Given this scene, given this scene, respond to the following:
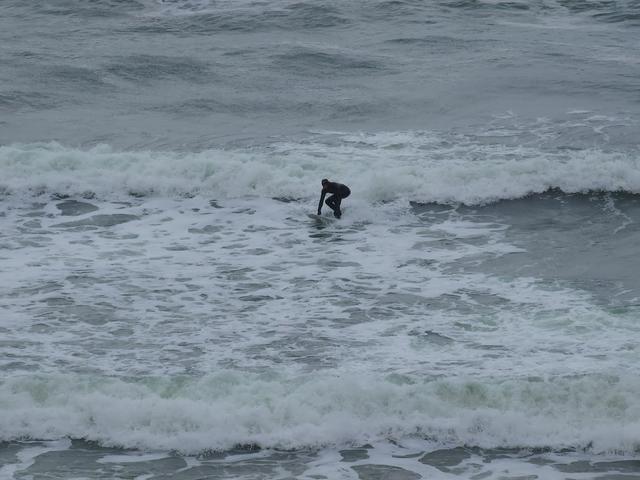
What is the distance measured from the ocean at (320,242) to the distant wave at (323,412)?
3 centimetres

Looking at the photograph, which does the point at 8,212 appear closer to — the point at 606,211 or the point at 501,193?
the point at 501,193

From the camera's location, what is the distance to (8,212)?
739 inches

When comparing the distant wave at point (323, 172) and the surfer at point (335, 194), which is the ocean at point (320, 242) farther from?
the surfer at point (335, 194)

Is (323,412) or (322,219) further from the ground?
(322,219)

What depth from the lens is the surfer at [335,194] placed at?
59.9 ft

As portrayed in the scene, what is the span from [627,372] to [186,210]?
9239 millimetres

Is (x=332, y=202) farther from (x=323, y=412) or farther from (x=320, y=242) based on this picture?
(x=323, y=412)

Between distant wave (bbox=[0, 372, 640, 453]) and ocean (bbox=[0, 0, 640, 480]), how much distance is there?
0.03m

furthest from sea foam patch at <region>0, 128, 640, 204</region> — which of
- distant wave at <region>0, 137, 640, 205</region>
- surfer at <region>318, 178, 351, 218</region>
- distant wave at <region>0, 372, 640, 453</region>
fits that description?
distant wave at <region>0, 372, 640, 453</region>

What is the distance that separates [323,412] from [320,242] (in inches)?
236

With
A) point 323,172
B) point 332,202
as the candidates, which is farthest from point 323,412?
point 323,172

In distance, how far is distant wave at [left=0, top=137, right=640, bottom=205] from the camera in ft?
64.2

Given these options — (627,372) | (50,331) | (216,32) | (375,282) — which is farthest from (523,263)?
(216,32)

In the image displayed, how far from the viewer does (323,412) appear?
11.6 m
